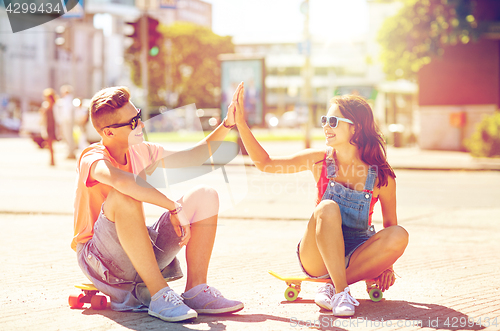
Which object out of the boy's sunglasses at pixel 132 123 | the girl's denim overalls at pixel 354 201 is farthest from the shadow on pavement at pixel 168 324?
the boy's sunglasses at pixel 132 123

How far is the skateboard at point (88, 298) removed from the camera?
3.43 metres

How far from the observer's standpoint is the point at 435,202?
8852mm

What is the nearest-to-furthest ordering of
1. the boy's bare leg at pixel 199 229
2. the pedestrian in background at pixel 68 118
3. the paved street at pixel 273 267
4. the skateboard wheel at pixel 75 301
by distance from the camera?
the paved street at pixel 273 267 → the boy's bare leg at pixel 199 229 → the skateboard wheel at pixel 75 301 → the pedestrian in background at pixel 68 118

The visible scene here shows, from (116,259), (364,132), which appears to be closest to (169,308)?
(116,259)

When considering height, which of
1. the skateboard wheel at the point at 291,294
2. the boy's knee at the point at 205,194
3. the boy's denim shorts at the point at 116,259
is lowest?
the skateboard wheel at the point at 291,294

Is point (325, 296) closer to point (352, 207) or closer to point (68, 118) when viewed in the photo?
point (352, 207)

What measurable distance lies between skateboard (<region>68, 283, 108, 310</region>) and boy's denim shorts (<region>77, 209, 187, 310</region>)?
7 cm

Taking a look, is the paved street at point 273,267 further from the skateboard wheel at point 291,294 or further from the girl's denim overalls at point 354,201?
the girl's denim overalls at point 354,201

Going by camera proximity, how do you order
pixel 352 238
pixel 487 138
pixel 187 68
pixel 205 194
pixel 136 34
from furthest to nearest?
pixel 187 68 → pixel 487 138 → pixel 136 34 → pixel 352 238 → pixel 205 194

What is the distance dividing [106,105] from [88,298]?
3.73 ft

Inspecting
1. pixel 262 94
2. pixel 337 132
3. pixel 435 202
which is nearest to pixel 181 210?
pixel 337 132

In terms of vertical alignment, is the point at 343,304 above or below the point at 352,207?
below

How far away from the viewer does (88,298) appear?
351 centimetres

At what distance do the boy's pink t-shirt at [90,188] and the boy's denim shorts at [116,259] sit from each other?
88 mm
